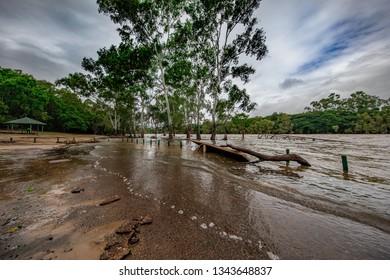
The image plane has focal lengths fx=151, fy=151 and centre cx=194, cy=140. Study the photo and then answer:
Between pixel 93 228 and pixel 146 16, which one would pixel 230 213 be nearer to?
pixel 93 228

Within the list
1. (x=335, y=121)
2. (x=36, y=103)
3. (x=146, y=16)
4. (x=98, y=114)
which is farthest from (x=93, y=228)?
(x=335, y=121)

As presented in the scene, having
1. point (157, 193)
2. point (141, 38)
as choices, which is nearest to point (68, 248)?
point (157, 193)

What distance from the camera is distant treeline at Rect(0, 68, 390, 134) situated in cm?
3030

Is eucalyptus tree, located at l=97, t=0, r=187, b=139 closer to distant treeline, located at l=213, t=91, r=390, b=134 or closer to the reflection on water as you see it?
the reflection on water

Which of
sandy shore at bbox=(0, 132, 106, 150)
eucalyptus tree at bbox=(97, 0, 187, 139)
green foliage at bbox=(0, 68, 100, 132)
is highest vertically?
eucalyptus tree at bbox=(97, 0, 187, 139)

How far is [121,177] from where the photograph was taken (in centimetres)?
529

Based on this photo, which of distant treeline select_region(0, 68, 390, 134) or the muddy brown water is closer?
the muddy brown water

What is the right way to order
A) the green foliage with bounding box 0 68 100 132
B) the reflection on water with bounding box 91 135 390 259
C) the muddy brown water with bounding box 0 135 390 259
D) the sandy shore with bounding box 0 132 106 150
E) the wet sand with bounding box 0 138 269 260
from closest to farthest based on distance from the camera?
the wet sand with bounding box 0 138 269 260 → the muddy brown water with bounding box 0 135 390 259 → the reflection on water with bounding box 91 135 390 259 → the sandy shore with bounding box 0 132 106 150 → the green foliage with bounding box 0 68 100 132

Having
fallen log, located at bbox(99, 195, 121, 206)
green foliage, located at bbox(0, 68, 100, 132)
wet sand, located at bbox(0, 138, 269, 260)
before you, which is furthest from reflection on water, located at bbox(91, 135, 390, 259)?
green foliage, located at bbox(0, 68, 100, 132)

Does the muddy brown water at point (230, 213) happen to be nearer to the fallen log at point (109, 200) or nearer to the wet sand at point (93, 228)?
the wet sand at point (93, 228)

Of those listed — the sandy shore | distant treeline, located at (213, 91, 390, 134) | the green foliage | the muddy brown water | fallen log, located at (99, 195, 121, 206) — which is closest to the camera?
the muddy brown water

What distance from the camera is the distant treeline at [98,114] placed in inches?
1193

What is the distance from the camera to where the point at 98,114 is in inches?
2000
